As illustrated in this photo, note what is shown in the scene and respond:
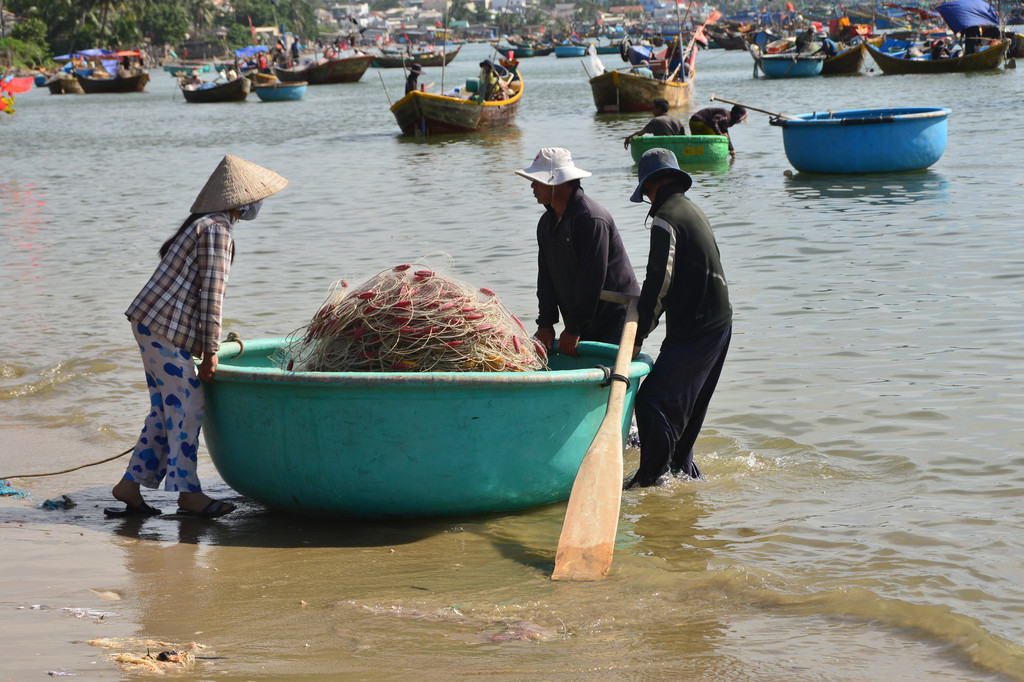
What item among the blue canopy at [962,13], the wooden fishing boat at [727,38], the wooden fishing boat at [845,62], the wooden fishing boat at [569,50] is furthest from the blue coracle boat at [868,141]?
the wooden fishing boat at [569,50]

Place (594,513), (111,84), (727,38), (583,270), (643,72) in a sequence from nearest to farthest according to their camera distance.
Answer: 1. (594,513)
2. (583,270)
3. (643,72)
4. (111,84)
5. (727,38)

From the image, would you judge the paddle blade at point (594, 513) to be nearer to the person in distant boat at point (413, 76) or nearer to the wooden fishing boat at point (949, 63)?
the person in distant boat at point (413, 76)

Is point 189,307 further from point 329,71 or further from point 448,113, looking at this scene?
point 329,71

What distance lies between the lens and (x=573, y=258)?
4949 mm

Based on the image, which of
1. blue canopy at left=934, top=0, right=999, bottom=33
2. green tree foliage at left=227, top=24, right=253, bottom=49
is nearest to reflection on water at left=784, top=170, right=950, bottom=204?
blue canopy at left=934, top=0, right=999, bottom=33

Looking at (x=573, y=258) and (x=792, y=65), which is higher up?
(x=792, y=65)

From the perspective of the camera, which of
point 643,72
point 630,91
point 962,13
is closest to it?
point 630,91

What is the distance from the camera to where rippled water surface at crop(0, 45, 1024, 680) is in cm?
334

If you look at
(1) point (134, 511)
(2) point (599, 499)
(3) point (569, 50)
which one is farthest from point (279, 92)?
(3) point (569, 50)

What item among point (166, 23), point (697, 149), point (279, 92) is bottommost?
point (697, 149)

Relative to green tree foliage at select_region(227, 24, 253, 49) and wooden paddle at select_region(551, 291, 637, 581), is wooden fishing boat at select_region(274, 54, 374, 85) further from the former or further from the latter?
wooden paddle at select_region(551, 291, 637, 581)

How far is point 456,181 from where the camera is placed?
17.7 metres

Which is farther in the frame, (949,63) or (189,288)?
(949,63)

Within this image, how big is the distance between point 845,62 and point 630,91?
1775 centimetres
